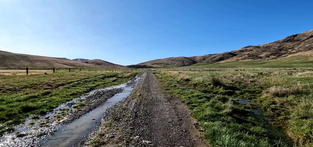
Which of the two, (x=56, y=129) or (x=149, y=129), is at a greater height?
(x=149, y=129)

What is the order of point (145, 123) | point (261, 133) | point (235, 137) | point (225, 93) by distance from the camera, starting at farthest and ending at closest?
point (225, 93) → point (145, 123) → point (261, 133) → point (235, 137)

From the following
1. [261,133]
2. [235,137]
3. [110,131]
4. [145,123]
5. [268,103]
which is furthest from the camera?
[268,103]

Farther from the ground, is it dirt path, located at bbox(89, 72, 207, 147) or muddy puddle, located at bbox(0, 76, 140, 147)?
dirt path, located at bbox(89, 72, 207, 147)

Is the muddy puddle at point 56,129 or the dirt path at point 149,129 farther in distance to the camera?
the muddy puddle at point 56,129

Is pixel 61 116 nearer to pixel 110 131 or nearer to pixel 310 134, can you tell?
pixel 110 131

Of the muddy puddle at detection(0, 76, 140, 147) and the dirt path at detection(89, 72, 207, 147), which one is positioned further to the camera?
the muddy puddle at detection(0, 76, 140, 147)

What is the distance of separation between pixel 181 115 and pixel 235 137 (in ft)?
14.0

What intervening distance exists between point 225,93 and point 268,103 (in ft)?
17.2

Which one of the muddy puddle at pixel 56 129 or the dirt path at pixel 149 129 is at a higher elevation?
the dirt path at pixel 149 129

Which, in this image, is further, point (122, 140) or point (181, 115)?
point (181, 115)

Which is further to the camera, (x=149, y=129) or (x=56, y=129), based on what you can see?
(x=56, y=129)

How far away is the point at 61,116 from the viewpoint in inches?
426

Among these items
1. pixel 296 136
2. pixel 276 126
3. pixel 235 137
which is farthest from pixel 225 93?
pixel 235 137

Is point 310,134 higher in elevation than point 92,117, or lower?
higher
